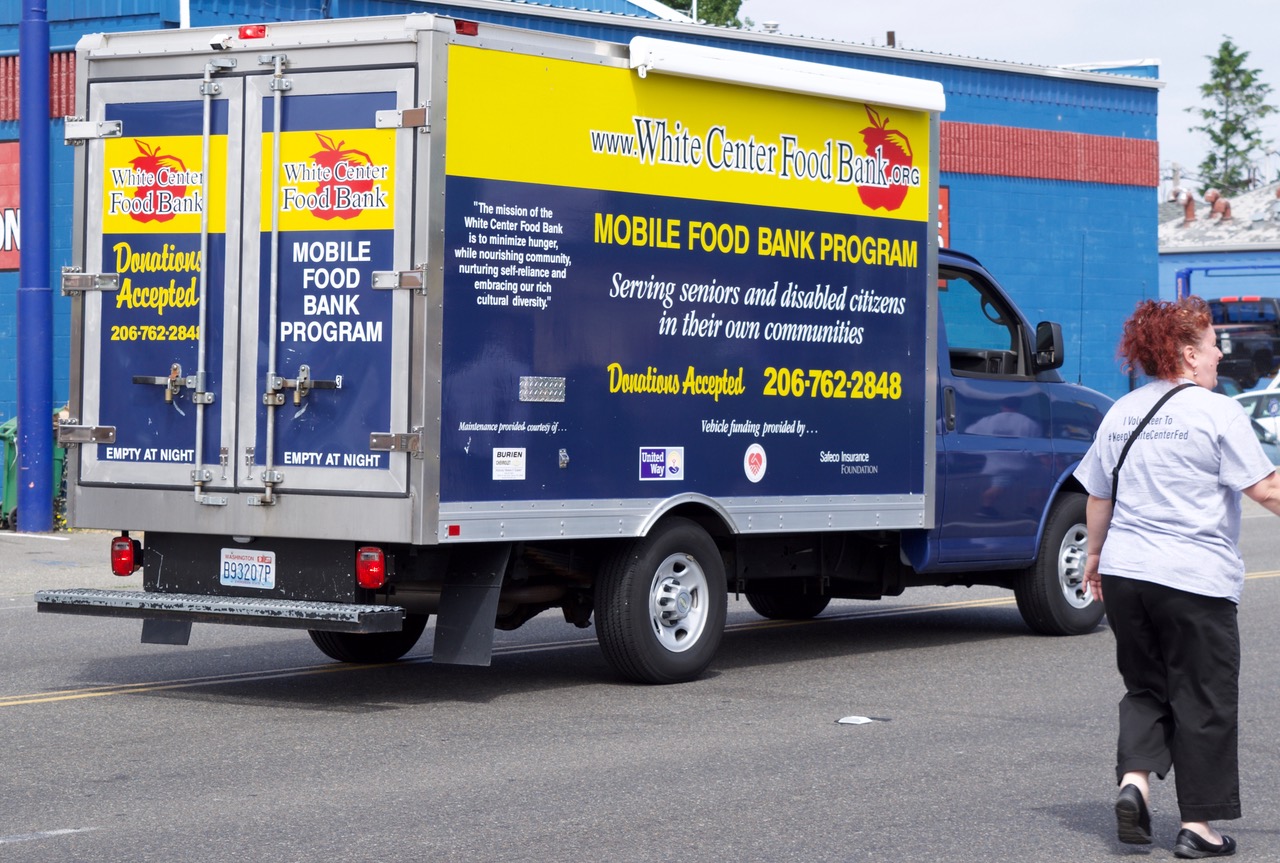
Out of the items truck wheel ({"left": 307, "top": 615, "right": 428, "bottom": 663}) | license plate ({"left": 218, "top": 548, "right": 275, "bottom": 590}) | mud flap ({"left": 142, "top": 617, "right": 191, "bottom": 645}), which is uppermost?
license plate ({"left": 218, "top": 548, "right": 275, "bottom": 590})

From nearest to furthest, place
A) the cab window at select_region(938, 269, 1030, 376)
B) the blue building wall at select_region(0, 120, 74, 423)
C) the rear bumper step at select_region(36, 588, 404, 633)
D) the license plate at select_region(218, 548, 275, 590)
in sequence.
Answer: the rear bumper step at select_region(36, 588, 404, 633) < the license plate at select_region(218, 548, 275, 590) < the cab window at select_region(938, 269, 1030, 376) < the blue building wall at select_region(0, 120, 74, 423)

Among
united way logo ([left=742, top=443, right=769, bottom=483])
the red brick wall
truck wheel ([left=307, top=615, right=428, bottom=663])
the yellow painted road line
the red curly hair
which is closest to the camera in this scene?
the red curly hair

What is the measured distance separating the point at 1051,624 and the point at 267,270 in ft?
19.0

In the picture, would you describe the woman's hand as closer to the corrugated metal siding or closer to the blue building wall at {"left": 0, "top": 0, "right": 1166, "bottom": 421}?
the corrugated metal siding

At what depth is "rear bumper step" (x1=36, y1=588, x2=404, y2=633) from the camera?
8.52 m

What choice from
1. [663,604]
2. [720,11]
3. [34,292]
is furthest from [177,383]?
[720,11]

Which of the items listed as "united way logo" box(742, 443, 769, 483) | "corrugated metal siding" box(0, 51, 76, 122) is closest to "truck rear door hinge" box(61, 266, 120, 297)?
"united way logo" box(742, 443, 769, 483)

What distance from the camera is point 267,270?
9.05 meters

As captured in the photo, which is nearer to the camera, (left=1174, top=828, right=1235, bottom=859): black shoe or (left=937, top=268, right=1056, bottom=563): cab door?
(left=1174, top=828, right=1235, bottom=859): black shoe

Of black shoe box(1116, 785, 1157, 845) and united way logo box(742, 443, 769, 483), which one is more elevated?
united way logo box(742, 443, 769, 483)


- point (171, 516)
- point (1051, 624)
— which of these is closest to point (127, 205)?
point (171, 516)

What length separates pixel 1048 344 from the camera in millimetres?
11805

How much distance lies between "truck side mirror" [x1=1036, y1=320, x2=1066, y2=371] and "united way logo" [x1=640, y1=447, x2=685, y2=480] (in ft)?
10.3

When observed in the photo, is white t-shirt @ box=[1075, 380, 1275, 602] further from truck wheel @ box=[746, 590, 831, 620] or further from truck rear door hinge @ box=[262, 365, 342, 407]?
truck wheel @ box=[746, 590, 831, 620]
